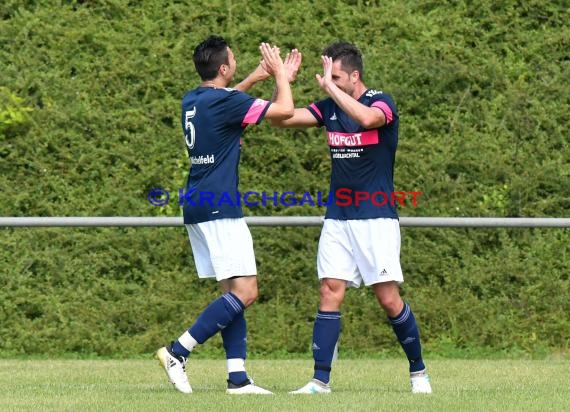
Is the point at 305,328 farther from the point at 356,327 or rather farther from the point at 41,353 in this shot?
the point at 41,353

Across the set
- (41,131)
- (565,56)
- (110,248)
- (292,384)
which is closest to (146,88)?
(41,131)

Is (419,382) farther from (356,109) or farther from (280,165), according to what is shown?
(280,165)

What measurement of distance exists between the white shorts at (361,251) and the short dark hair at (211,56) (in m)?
1.21

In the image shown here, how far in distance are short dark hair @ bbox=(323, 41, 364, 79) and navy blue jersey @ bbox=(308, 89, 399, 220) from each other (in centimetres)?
20

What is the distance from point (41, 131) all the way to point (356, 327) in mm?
4085

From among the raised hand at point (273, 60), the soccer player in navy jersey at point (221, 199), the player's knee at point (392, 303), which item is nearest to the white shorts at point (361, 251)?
the player's knee at point (392, 303)

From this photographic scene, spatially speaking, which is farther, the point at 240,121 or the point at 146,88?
the point at 146,88

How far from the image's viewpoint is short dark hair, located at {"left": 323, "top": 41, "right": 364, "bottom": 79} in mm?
7848

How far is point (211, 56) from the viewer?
7.72 m

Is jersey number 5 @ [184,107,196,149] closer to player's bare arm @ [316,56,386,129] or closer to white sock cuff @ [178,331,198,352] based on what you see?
player's bare arm @ [316,56,386,129]

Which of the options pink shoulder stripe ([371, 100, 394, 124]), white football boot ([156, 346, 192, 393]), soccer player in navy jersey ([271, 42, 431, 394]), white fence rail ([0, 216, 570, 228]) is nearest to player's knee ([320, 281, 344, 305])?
soccer player in navy jersey ([271, 42, 431, 394])

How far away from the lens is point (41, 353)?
11664 mm

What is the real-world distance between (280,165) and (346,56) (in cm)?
520

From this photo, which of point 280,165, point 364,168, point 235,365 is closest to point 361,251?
point 364,168
